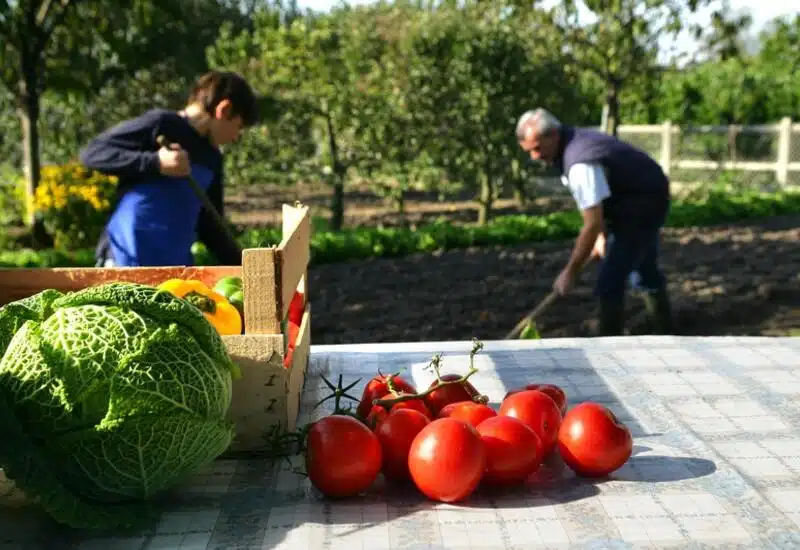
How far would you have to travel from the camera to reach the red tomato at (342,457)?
1.69 meters

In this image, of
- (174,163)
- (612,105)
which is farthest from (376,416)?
(612,105)

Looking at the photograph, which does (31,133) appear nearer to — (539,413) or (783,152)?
(539,413)

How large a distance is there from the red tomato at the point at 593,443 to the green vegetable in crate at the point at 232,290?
84 centimetres

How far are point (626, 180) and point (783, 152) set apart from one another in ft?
51.8

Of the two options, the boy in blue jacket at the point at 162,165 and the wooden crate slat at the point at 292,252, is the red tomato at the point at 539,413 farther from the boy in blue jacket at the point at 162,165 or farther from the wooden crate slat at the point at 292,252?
the boy in blue jacket at the point at 162,165

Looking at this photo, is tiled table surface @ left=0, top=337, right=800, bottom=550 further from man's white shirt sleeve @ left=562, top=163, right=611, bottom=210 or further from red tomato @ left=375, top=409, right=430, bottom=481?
man's white shirt sleeve @ left=562, top=163, right=611, bottom=210

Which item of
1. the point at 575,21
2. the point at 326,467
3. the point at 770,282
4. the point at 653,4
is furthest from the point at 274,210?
the point at 326,467

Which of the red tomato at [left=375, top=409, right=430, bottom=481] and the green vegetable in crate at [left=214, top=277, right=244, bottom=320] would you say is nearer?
the red tomato at [left=375, top=409, right=430, bottom=481]

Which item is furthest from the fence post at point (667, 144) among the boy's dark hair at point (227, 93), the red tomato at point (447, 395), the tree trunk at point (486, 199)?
the red tomato at point (447, 395)

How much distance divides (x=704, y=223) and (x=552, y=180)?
758 centimetres

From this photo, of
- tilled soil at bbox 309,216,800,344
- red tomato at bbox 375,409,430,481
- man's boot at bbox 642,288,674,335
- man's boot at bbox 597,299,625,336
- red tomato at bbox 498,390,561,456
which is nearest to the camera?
red tomato at bbox 375,409,430,481

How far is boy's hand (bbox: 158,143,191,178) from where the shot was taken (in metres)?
3.64

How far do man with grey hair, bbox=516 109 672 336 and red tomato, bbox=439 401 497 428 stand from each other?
3.39m

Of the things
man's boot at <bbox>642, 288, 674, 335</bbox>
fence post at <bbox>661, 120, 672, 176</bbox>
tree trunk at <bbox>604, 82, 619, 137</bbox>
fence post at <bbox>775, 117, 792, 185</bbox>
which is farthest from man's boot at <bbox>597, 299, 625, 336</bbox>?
fence post at <bbox>775, 117, 792, 185</bbox>
